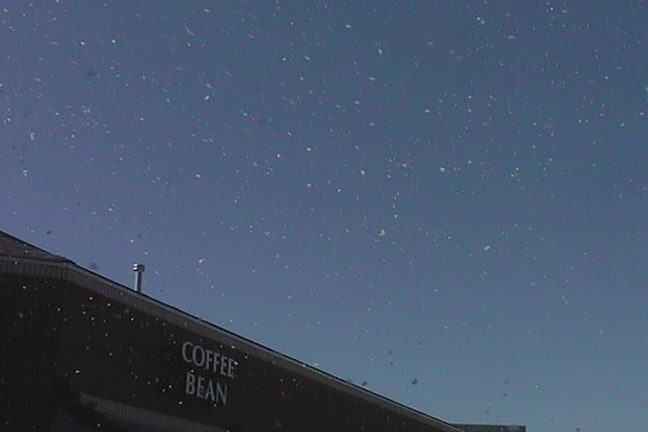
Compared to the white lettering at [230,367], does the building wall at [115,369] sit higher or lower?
lower

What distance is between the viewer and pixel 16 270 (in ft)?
52.3

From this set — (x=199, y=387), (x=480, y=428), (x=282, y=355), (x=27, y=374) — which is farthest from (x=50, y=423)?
(x=480, y=428)

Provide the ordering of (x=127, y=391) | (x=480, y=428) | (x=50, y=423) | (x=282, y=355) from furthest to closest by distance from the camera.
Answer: (x=480, y=428), (x=282, y=355), (x=127, y=391), (x=50, y=423)

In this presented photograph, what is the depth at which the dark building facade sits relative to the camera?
611 inches

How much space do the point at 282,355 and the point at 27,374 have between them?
7607 mm

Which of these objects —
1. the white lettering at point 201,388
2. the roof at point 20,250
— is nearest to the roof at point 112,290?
the roof at point 20,250

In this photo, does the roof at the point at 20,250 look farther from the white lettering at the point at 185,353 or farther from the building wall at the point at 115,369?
the white lettering at the point at 185,353

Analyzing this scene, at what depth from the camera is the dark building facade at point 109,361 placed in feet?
50.9

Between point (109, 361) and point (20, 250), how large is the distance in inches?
86.2

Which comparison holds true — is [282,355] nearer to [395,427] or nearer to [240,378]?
[240,378]

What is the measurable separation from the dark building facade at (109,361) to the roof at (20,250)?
0.09 feet

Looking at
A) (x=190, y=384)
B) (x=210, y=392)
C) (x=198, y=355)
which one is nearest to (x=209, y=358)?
(x=198, y=355)

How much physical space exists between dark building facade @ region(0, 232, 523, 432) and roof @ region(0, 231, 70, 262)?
0.09 feet

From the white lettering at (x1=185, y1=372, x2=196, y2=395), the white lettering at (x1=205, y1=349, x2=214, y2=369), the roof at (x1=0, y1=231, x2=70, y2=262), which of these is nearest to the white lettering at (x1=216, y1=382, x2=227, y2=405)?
the white lettering at (x1=205, y1=349, x2=214, y2=369)
